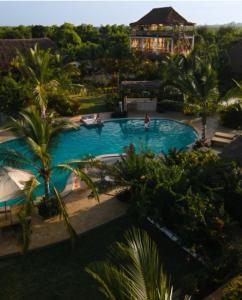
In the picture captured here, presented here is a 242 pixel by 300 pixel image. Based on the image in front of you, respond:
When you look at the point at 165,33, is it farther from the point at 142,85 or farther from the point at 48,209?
the point at 48,209

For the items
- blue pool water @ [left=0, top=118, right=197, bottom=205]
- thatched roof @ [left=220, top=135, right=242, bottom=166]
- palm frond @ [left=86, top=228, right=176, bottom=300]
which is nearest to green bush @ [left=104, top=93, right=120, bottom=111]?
blue pool water @ [left=0, top=118, right=197, bottom=205]

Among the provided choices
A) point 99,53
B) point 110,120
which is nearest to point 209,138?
point 110,120

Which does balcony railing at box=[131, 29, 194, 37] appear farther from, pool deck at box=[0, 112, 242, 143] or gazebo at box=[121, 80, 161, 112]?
pool deck at box=[0, 112, 242, 143]

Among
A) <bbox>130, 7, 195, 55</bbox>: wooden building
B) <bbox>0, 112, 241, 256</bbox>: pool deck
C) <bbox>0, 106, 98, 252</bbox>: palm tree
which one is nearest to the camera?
<bbox>0, 106, 98, 252</bbox>: palm tree

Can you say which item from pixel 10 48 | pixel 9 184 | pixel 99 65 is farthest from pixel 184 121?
pixel 10 48

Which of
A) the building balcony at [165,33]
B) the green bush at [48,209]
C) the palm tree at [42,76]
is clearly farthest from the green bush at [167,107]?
the green bush at [48,209]

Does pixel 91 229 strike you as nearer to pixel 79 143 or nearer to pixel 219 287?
pixel 219 287
